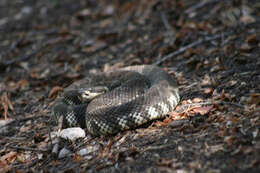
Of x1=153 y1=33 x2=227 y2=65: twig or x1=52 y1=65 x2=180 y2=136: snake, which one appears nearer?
x1=52 y1=65 x2=180 y2=136: snake

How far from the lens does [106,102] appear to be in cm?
546

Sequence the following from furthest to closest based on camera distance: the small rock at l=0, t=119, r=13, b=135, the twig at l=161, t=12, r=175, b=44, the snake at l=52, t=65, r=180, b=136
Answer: the twig at l=161, t=12, r=175, b=44 < the small rock at l=0, t=119, r=13, b=135 < the snake at l=52, t=65, r=180, b=136

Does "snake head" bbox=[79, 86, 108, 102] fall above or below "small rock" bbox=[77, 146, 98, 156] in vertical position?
above

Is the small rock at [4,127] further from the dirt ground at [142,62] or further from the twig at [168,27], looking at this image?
the twig at [168,27]

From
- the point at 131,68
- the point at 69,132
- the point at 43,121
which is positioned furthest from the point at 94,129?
the point at 131,68

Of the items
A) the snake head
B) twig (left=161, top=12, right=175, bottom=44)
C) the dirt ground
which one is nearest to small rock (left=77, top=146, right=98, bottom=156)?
the dirt ground

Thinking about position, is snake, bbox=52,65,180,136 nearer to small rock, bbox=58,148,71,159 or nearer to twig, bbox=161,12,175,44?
small rock, bbox=58,148,71,159

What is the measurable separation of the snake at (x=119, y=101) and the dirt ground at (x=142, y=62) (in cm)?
18

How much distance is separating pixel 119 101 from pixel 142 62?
2.21 m

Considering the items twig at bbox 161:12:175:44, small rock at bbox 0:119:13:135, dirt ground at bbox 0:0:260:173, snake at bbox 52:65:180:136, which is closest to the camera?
dirt ground at bbox 0:0:260:173

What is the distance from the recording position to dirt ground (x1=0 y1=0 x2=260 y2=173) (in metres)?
3.92

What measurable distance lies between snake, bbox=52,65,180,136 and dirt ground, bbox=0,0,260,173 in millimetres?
176

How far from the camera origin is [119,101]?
18.2 ft

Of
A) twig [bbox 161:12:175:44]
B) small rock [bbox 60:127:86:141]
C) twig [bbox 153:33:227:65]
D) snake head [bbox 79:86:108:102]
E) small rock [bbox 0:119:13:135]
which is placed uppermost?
twig [bbox 161:12:175:44]
